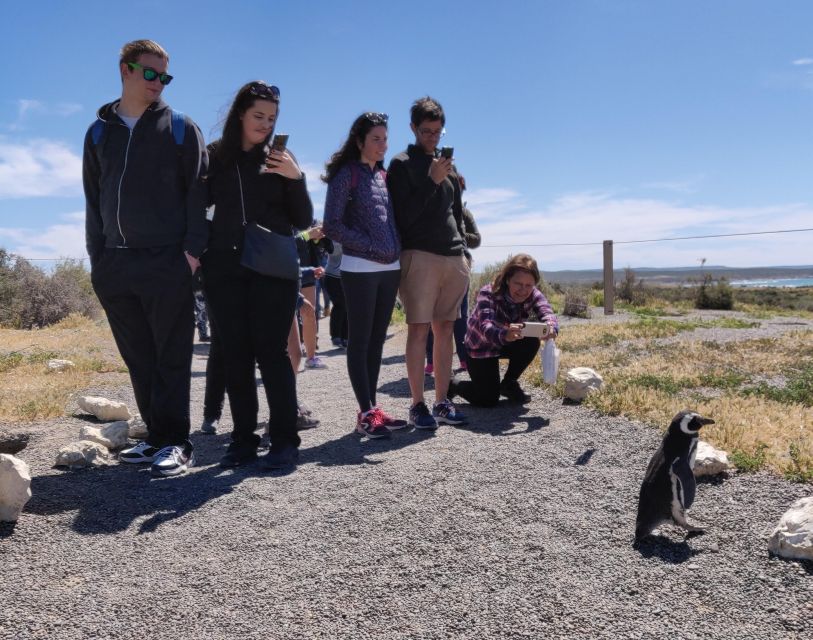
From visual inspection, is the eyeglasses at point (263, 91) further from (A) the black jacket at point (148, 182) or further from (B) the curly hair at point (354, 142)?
(B) the curly hair at point (354, 142)

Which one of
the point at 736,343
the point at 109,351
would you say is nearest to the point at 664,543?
Result: the point at 736,343

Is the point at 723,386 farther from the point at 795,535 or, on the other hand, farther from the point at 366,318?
the point at 795,535

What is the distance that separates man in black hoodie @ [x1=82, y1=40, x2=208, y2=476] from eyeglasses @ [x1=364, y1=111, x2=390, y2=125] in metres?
0.99

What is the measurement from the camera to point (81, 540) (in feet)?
8.85

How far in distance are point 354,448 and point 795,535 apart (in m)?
2.26

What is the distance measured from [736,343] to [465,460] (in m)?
5.01

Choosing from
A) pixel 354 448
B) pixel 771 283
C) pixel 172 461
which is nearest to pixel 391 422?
pixel 354 448

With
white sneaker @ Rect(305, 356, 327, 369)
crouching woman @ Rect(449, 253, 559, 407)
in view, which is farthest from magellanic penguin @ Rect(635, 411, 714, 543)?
white sneaker @ Rect(305, 356, 327, 369)

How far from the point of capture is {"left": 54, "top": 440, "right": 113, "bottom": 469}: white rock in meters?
3.57

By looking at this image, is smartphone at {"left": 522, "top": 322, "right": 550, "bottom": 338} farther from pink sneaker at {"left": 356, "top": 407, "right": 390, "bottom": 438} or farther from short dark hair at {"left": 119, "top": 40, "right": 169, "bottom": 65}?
short dark hair at {"left": 119, "top": 40, "right": 169, "bottom": 65}

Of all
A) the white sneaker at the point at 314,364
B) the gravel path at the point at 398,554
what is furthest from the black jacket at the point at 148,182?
the white sneaker at the point at 314,364

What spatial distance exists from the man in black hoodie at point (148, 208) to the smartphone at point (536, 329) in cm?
221

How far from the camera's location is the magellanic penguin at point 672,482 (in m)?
2.59

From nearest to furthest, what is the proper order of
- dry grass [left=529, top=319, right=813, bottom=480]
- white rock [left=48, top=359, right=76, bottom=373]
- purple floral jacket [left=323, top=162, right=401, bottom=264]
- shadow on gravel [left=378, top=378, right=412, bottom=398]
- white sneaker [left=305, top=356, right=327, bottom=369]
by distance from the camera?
dry grass [left=529, top=319, right=813, bottom=480] < purple floral jacket [left=323, top=162, right=401, bottom=264] < shadow on gravel [left=378, top=378, right=412, bottom=398] < white rock [left=48, top=359, right=76, bottom=373] < white sneaker [left=305, top=356, right=327, bottom=369]
